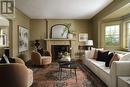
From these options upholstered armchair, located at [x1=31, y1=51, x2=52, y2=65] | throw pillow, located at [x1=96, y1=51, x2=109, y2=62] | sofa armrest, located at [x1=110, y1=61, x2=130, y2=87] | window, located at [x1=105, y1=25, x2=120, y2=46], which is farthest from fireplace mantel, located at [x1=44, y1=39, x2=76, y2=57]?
sofa armrest, located at [x1=110, y1=61, x2=130, y2=87]

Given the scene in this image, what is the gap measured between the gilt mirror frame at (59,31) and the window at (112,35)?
2410mm

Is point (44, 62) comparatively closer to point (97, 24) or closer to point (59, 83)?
point (59, 83)

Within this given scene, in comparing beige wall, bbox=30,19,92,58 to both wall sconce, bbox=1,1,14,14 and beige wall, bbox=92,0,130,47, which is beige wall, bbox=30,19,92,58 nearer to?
beige wall, bbox=92,0,130,47

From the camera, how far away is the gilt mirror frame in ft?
32.1

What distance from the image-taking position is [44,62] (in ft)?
23.6

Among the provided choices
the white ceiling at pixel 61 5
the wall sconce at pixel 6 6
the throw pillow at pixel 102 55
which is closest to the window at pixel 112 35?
the white ceiling at pixel 61 5

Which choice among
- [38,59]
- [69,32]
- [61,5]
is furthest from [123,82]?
[69,32]

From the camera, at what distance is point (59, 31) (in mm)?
9812

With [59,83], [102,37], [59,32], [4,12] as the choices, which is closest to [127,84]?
[59,83]

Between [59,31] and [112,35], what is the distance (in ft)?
10.2

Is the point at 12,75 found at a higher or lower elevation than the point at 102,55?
lower

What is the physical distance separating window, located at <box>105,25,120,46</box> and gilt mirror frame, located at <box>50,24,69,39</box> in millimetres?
2410

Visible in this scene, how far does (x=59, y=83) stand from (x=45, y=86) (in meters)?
0.43

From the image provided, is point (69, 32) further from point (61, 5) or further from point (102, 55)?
point (102, 55)
